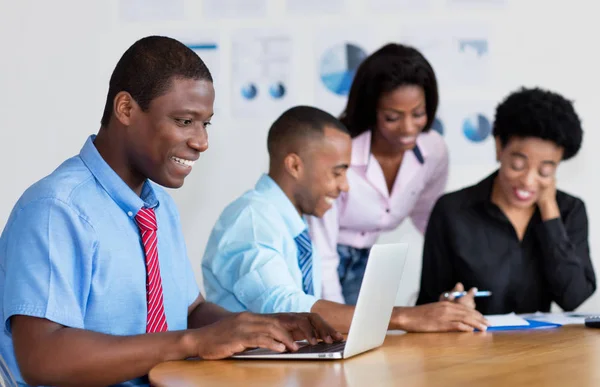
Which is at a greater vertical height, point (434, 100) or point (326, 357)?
point (434, 100)

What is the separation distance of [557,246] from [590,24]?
4.73 ft

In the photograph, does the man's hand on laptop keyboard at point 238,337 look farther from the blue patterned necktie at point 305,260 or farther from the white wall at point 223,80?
the white wall at point 223,80

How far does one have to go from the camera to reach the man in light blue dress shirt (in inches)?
79.8

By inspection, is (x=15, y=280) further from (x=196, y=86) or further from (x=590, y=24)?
(x=590, y=24)

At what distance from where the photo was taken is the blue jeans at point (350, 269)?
10.5ft

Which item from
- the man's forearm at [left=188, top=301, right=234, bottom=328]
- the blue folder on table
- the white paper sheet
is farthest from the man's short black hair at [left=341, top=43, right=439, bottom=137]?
the man's forearm at [left=188, top=301, right=234, bottom=328]

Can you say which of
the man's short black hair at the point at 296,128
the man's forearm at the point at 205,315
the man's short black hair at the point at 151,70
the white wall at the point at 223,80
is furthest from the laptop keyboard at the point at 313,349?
the white wall at the point at 223,80

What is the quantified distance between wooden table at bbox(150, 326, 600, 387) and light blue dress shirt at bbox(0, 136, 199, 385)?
20cm

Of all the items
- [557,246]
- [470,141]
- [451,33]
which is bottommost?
[557,246]

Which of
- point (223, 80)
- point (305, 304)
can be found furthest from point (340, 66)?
point (305, 304)

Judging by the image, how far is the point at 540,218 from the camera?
9.55 feet

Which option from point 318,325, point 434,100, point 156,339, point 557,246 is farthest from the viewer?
point 434,100

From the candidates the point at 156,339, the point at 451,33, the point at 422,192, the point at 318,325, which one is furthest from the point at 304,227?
the point at 451,33

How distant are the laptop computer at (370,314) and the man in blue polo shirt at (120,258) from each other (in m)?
0.05
